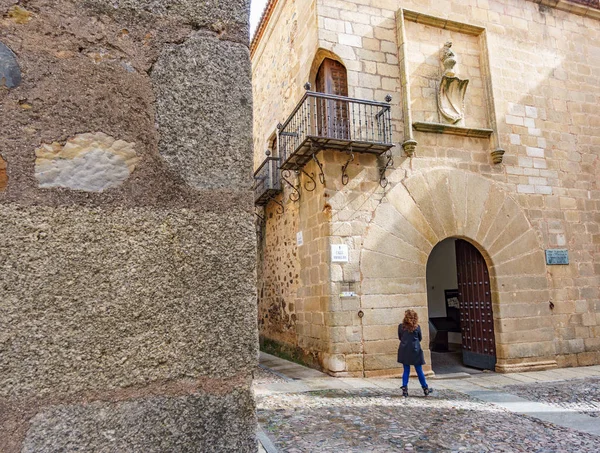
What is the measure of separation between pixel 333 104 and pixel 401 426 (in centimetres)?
503

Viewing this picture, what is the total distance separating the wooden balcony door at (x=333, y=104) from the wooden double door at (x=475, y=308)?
313cm

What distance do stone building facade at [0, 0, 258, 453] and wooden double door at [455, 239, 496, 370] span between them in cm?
765

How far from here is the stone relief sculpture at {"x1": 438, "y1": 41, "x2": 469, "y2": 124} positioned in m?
7.86

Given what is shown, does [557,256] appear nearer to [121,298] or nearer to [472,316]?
[472,316]

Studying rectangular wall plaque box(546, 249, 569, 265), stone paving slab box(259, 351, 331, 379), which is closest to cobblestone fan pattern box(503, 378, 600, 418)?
rectangular wall plaque box(546, 249, 569, 265)

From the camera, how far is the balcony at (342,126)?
6973 mm

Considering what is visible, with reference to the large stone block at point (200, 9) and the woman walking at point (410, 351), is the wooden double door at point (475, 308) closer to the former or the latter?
the woman walking at point (410, 351)

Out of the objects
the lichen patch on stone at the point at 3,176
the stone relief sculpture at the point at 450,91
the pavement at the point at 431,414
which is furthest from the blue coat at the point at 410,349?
the lichen patch on stone at the point at 3,176

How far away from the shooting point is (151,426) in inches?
35.2

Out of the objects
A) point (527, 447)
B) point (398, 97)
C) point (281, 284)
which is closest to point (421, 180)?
point (398, 97)

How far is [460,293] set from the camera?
858 cm

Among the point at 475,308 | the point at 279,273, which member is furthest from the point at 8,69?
the point at 279,273

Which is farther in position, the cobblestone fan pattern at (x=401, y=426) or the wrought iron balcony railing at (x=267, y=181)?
the wrought iron balcony railing at (x=267, y=181)

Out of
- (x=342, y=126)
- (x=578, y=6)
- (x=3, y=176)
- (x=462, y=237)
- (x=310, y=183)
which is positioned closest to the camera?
(x=3, y=176)
